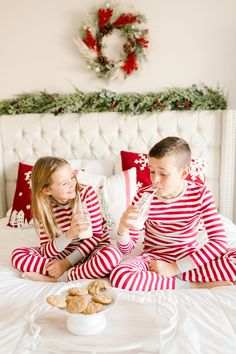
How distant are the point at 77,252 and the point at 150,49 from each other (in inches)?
65.9

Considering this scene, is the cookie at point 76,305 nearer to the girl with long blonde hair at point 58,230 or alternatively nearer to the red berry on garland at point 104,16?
the girl with long blonde hair at point 58,230

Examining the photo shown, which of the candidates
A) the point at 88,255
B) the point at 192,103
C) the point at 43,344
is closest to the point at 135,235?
the point at 88,255

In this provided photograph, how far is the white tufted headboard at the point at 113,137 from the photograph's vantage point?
105 inches

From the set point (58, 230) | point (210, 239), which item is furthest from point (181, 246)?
point (58, 230)

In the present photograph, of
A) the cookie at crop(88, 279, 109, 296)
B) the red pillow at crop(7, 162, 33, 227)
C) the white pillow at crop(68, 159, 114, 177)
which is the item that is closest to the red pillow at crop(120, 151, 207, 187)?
the white pillow at crop(68, 159, 114, 177)

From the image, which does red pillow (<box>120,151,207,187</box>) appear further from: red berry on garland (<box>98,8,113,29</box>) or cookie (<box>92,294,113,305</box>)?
cookie (<box>92,294,113,305</box>)

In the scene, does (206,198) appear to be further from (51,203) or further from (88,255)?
(51,203)

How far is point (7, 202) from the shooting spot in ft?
9.87

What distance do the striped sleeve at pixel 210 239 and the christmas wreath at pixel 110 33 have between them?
4.65ft

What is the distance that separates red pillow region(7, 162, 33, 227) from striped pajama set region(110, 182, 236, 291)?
95 cm

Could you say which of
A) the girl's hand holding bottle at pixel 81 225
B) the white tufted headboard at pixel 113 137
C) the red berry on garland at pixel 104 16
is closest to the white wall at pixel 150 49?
the red berry on garland at pixel 104 16

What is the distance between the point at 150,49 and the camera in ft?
8.95

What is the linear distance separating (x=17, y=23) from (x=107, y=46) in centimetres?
74

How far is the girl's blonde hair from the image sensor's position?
1.77m
